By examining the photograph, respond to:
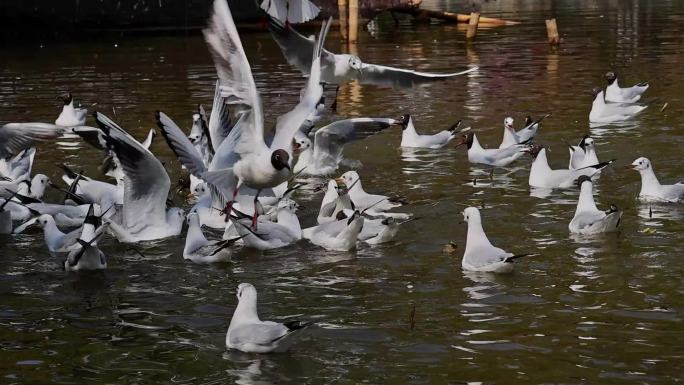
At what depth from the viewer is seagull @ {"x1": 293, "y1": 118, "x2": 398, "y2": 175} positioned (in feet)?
43.7

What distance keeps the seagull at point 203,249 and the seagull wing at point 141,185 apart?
0.95 m

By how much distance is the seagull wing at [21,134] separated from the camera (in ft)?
37.6

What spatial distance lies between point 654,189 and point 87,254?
508 centimetres

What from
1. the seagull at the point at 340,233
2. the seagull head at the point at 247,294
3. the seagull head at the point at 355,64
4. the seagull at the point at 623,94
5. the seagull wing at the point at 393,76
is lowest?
the seagull at the point at 340,233

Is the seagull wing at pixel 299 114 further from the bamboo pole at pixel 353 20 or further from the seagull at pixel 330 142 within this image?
the bamboo pole at pixel 353 20

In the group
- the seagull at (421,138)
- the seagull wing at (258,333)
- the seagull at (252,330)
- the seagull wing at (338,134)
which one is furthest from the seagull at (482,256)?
the seagull at (421,138)

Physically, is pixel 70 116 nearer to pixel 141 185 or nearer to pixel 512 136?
pixel 512 136

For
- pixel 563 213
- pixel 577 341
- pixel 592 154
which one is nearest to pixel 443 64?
pixel 592 154

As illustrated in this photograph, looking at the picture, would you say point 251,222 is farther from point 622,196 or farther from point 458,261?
point 622,196

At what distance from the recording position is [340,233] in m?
9.91

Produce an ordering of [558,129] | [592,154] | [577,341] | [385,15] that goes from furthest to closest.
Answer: [385,15] < [558,129] < [592,154] < [577,341]

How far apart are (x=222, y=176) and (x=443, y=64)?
14717 millimetres

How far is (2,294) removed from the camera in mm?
8906

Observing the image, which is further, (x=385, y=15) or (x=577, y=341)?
(x=385, y=15)
